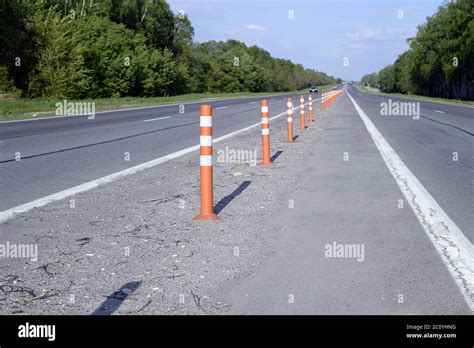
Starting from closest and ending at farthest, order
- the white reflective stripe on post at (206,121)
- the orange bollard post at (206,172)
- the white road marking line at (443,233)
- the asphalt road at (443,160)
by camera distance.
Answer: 1. the white road marking line at (443,233)
2. the orange bollard post at (206,172)
3. the white reflective stripe on post at (206,121)
4. the asphalt road at (443,160)

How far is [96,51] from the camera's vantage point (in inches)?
1971

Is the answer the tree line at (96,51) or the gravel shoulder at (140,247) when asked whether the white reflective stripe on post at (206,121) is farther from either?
the tree line at (96,51)

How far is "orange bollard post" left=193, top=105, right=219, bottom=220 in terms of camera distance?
6848 mm

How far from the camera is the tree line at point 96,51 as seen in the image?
4188 centimetres

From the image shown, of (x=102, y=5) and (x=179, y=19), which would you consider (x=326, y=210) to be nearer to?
(x=102, y=5)

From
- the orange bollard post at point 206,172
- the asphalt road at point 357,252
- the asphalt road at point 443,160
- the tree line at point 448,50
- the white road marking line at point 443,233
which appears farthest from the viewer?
the tree line at point 448,50

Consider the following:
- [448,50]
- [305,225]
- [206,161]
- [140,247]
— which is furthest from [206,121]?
[448,50]

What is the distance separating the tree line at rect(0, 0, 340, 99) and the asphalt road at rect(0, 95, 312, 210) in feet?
69.7

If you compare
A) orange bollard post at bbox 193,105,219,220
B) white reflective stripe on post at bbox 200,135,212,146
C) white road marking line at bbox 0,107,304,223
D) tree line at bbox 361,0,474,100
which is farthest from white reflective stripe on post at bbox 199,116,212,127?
tree line at bbox 361,0,474,100

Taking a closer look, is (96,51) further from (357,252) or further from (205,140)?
(357,252)

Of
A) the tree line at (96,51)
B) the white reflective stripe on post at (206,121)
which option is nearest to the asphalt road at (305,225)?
the white reflective stripe on post at (206,121)

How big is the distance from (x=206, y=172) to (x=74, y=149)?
7.54m

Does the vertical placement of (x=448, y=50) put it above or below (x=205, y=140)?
above

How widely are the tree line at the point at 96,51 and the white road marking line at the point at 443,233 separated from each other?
1332 inches
